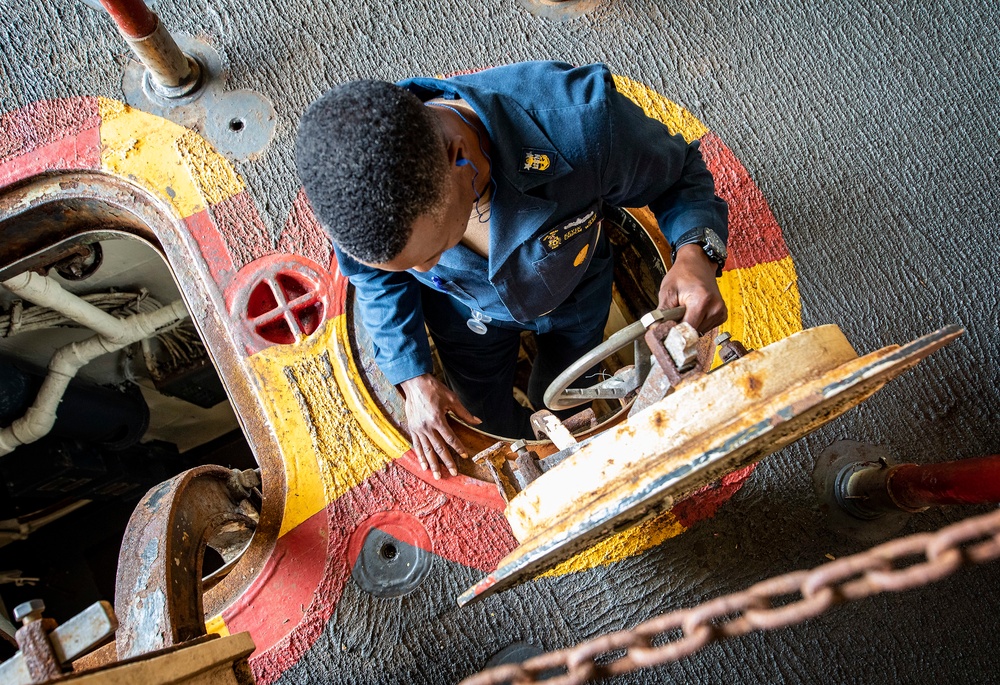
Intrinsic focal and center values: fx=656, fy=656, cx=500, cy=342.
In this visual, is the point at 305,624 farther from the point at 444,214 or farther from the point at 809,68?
the point at 809,68

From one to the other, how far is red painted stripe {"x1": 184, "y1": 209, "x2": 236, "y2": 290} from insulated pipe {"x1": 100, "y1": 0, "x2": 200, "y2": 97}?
1.26 feet

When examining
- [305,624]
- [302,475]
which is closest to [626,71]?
[302,475]

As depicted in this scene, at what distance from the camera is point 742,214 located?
6.02ft

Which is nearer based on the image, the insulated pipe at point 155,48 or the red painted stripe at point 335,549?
the red painted stripe at point 335,549

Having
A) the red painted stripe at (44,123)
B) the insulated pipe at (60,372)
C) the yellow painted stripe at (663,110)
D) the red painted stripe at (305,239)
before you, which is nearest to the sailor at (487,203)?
the red painted stripe at (305,239)

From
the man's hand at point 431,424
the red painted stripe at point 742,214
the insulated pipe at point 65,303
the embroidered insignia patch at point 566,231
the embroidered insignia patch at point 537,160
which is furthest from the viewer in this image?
the insulated pipe at point 65,303

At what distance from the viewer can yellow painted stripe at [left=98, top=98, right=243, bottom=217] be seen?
72.3 inches

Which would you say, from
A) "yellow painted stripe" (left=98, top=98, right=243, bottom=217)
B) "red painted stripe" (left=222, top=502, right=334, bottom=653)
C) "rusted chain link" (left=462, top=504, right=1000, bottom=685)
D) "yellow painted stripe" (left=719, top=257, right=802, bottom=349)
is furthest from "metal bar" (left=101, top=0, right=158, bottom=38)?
"rusted chain link" (left=462, top=504, right=1000, bottom=685)

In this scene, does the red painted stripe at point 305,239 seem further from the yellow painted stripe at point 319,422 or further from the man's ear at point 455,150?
the man's ear at point 455,150

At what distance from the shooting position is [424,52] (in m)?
1.94

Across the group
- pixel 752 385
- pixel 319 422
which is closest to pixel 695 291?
pixel 752 385

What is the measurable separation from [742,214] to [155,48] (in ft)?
5.43

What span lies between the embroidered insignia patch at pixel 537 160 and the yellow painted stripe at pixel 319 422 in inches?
30.2

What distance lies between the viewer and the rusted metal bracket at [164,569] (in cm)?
109
